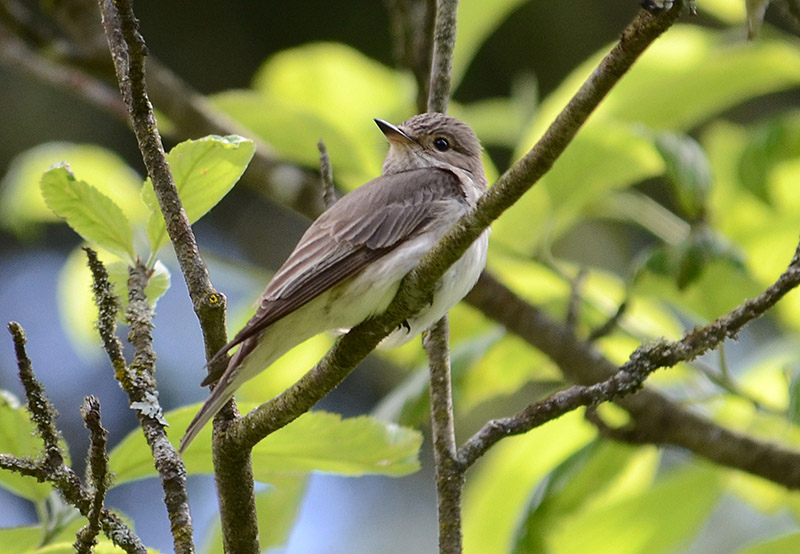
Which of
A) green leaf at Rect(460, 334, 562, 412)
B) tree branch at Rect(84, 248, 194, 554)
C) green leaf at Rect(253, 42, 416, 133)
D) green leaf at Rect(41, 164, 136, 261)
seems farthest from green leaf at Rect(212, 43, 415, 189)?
tree branch at Rect(84, 248, 194, 554)

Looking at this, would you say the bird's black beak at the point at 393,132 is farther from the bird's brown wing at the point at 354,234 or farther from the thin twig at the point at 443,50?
the thin twig at the point at 443,50

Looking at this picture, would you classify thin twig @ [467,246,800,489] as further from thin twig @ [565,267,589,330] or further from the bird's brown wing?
the bird's brown wing

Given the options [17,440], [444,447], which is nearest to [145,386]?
[17,440]

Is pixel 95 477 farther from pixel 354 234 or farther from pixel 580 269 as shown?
pixel 580 269

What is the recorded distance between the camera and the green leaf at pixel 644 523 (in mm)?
2717

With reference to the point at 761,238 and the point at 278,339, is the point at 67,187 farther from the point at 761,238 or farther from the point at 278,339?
the point at 761,238

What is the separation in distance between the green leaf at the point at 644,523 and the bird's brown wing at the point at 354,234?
967mm

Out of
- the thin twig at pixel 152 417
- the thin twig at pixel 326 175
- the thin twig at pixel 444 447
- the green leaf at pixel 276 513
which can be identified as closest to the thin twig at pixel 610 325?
the thin twig at pixel 444 447

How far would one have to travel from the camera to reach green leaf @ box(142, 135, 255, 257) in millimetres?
1870

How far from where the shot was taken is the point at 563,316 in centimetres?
342

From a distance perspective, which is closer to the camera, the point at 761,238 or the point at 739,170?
the point at 739,170

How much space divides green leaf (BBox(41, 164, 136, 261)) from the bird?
34cm

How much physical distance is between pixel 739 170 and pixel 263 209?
5.55 meters

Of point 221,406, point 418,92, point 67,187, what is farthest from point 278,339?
point 418,92
